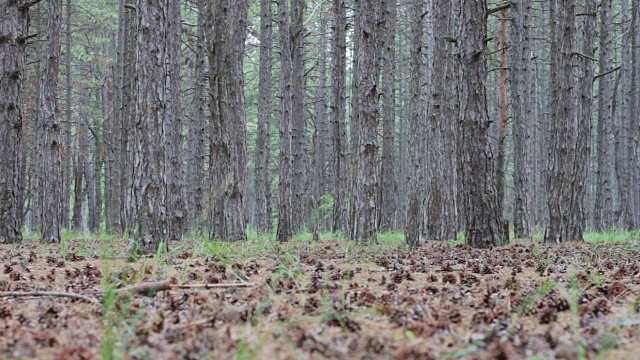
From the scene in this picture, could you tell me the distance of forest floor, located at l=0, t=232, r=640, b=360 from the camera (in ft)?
8.61

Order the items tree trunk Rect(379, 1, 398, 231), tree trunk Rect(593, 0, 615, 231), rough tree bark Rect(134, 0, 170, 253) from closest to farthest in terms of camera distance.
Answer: rough tree bark Rect(134, 0, 170, 253) → tree trunk Rect(379, 1, 398, 231) → tree trunk Rect(593, 0, 615, 231)

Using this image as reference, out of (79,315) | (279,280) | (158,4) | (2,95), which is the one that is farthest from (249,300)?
(2,95)

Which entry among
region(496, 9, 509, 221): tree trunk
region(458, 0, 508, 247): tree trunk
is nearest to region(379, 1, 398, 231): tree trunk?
region(496, 9, 509, 221): tree trunk

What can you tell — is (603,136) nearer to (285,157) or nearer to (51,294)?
(285,157)

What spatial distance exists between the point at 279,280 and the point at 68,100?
17.3 m

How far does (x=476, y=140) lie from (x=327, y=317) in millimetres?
7101

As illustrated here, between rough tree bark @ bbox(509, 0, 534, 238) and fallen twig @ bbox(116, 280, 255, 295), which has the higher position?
rough tree bark @ bbox(509, 0, 534, 238)

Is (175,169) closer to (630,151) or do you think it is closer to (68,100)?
(68,100)

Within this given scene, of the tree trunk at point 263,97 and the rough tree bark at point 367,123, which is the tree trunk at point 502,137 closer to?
the rough tree bark at point 367,123

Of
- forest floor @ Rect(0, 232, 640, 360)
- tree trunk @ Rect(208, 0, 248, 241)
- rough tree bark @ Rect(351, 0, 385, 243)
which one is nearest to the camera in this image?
forest floor @ Rect(0, 232, 640, 360)

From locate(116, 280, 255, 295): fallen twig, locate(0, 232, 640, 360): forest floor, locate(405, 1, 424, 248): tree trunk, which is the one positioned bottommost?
locate(0, 232, 640, 360): forest floor

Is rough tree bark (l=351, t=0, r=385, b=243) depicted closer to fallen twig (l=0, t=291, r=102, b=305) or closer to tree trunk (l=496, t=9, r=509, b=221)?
tree trunk (l=496, t=9, r=509, b=221)

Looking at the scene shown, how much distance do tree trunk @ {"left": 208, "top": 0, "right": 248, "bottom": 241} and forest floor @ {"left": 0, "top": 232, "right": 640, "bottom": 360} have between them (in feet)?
18.0

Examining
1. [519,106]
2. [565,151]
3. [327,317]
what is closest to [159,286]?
[327,317]
